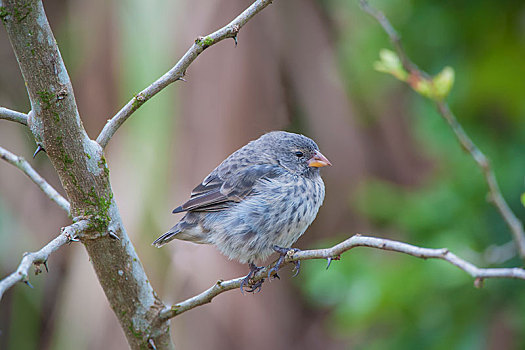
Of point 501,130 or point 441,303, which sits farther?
point 501,130

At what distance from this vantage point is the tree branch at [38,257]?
57.0 inches

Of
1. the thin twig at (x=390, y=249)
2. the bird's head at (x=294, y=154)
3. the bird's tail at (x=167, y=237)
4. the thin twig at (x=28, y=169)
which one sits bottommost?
the thin twig at (x=390, y=249)

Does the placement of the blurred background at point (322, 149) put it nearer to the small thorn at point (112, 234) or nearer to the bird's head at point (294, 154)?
the bird's head at point (294, 154)

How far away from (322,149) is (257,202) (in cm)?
254

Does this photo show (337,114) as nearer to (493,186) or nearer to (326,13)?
(326,13)

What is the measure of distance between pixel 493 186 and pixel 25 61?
1.76 metres

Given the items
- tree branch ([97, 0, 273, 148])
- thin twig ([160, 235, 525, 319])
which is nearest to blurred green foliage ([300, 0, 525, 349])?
thin twig ([160, 235, 525, 319])

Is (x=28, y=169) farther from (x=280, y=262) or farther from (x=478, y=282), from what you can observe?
(x=478, y=282)

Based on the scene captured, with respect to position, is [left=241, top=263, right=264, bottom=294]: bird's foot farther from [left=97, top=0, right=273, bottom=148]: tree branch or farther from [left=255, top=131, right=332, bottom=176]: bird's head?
[left=97, top=0, right=273, bottom=148]: tree branch

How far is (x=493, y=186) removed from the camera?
239 centimetres

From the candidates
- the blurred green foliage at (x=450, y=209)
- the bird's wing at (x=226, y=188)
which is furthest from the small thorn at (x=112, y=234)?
the blurred green foliage at (x=450, y=209)

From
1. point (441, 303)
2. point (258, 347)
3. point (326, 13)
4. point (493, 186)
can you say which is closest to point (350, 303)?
point (441, 303)

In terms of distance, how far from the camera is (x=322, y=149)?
5.55 m

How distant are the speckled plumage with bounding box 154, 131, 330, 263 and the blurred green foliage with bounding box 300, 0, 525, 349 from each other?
75 cm
